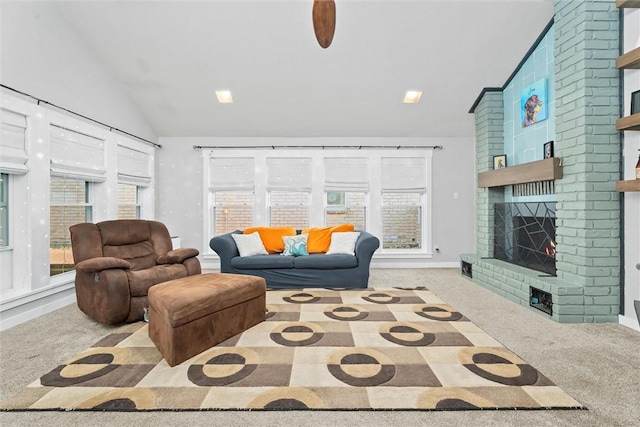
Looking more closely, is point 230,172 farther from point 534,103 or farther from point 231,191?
point 534,103

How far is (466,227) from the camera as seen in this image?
580 cm

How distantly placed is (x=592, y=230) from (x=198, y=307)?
350cm

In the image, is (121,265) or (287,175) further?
(287,175)

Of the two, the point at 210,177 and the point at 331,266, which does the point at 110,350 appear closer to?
the point at 331,266

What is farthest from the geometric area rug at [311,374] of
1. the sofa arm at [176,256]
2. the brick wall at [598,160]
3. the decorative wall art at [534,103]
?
the decorative wall art at [534,103]

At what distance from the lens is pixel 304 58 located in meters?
4.20

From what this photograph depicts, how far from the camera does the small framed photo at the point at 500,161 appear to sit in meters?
4.58

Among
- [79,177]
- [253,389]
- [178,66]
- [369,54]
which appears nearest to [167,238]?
[79,177]

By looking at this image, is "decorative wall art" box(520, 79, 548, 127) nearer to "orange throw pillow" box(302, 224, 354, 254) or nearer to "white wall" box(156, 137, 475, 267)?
"white wall" box(156, 137, 475, 267)

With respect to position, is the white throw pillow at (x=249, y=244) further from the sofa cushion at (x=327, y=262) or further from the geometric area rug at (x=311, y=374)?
the geometric area rug at (x=311, y=374)

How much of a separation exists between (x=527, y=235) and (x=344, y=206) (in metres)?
2.85

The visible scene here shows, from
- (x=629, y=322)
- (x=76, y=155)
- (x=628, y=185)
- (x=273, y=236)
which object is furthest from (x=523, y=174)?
(x=76, y=155)

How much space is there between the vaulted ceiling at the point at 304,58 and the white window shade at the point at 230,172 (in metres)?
0.51

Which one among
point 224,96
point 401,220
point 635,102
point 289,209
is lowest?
point 401,220
